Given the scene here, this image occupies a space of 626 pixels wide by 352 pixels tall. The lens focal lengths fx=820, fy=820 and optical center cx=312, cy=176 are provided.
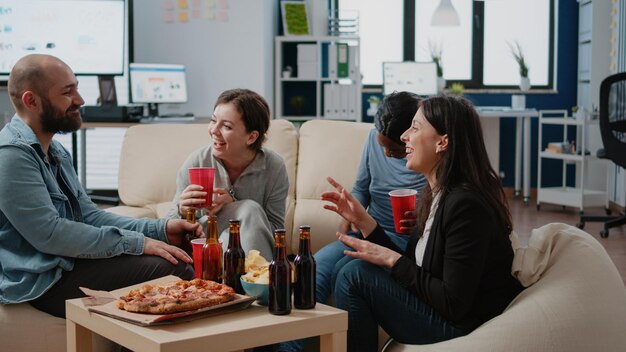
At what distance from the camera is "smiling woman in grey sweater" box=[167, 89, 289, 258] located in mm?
2778

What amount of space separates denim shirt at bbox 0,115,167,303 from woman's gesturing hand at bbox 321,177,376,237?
600 millimetres

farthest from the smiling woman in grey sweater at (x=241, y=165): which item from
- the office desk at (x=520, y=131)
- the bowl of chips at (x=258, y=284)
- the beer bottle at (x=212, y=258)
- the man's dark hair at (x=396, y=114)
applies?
the office desk at (x=520, y=131)

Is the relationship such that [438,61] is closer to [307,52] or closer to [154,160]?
[307,52]

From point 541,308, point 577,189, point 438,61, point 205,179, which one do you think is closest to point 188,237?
point 205,179

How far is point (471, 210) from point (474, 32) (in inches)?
257

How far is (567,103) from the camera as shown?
823 centimetres

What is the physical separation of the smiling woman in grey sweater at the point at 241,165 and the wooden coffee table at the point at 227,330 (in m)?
0.77

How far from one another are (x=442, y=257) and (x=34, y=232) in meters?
1.15

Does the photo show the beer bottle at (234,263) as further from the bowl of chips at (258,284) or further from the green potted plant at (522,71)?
the green potted plant at (522,71)

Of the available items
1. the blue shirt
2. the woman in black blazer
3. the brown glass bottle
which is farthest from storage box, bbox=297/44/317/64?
the woman in black blazer

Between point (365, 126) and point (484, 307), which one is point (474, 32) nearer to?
point (365, 126)

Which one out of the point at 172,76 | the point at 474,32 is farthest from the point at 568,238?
the point at 474,32

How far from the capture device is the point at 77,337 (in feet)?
6.92

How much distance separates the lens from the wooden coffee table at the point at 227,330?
1.76 metres
